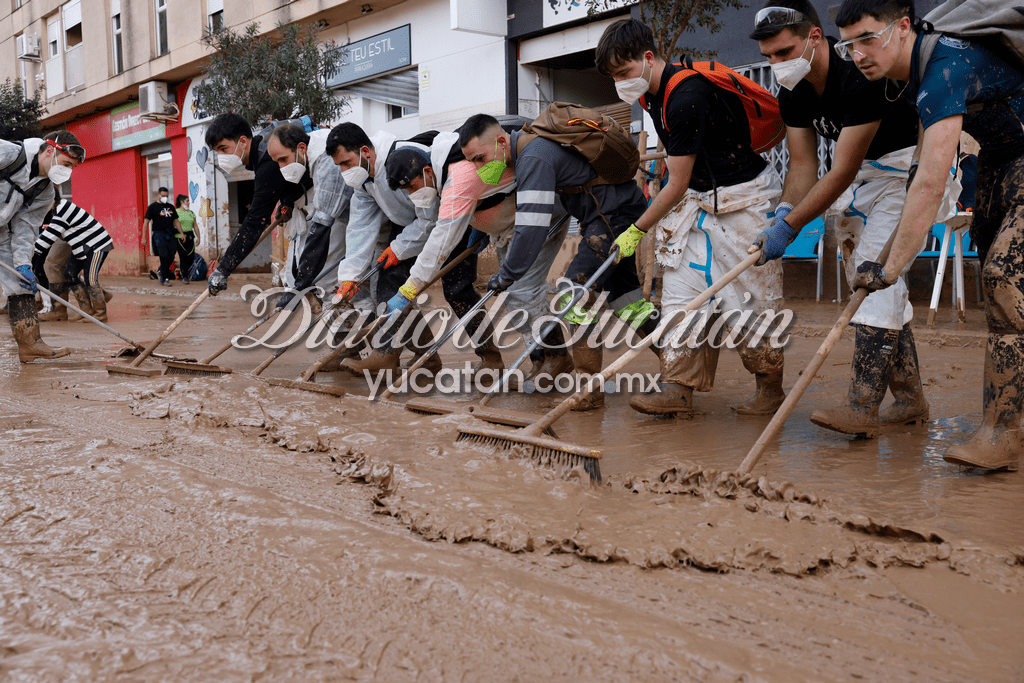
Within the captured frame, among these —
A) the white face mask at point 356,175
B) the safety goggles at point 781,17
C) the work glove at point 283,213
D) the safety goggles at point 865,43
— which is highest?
the safety goggles at point 781,17

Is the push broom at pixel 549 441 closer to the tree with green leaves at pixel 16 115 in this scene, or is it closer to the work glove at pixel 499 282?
the work glove at pixel 499 282

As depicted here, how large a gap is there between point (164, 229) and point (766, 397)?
13.4 metres

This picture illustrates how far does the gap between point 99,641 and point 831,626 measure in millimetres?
1381

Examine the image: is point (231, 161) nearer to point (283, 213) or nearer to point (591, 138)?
point (283, 213)

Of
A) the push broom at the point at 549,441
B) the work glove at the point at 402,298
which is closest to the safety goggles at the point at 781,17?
the push broom at the point at 549,441

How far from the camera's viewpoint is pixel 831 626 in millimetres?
1547

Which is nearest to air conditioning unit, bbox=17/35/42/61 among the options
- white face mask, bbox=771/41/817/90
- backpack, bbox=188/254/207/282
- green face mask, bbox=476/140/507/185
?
backpack, bbox=188/254/207/282

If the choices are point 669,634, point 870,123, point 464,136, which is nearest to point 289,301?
point 464,136

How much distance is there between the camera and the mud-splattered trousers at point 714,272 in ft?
11.2

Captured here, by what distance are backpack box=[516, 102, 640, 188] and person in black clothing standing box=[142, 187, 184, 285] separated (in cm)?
1220

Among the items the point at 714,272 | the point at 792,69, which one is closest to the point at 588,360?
the point at 714,272

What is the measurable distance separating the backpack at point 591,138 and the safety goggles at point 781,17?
94 cm

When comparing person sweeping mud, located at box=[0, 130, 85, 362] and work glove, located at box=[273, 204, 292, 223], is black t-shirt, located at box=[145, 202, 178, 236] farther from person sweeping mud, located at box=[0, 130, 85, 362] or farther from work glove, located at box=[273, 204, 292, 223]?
work glove, located at box=[273, 204, 292, 223]

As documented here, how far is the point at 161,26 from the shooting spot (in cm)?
1748
